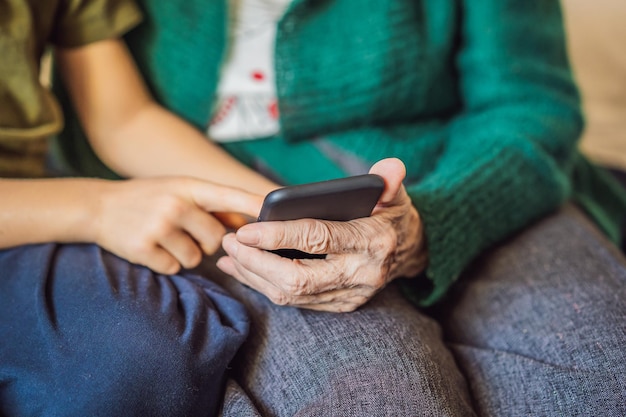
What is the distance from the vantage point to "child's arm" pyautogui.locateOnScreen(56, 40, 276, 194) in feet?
2.44

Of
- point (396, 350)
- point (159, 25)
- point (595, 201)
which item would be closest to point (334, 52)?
point (159, 25)

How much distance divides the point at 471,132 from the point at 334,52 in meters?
0.22

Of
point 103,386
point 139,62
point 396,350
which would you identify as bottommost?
point 396,350

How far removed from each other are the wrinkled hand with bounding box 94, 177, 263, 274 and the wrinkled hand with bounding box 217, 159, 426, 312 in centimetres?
5

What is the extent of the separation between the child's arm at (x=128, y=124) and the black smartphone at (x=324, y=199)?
0.75 feet

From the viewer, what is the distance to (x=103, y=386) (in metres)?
0.48

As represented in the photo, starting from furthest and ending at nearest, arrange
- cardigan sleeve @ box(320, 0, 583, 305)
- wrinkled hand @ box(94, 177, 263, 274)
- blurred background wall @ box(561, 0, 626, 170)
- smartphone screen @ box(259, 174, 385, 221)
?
blurred background wall @ box(561, 0, 626, 170) < cardigan sleeve @ box(320, 0, 583, 305) < wrinkled hand @ box(94, 177, 263, 274) < smartphone screen @ box(259, 174, 385, 221)

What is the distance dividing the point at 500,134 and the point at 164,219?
44cm

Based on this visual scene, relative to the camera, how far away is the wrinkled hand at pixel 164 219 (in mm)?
592

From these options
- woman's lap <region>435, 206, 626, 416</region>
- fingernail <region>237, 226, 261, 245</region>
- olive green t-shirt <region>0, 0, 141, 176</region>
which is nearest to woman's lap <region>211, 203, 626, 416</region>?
woman's lap <region>435, 206, 626, 416</region>

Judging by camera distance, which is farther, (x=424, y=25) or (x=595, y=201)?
(x=595, y=201)

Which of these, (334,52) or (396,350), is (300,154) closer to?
(334,52)

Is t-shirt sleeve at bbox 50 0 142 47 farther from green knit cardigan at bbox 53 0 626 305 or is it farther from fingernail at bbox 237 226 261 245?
fingernail at bbox 237 226 261 245

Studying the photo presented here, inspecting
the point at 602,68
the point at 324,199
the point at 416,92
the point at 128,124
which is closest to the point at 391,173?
the point at 324,199
